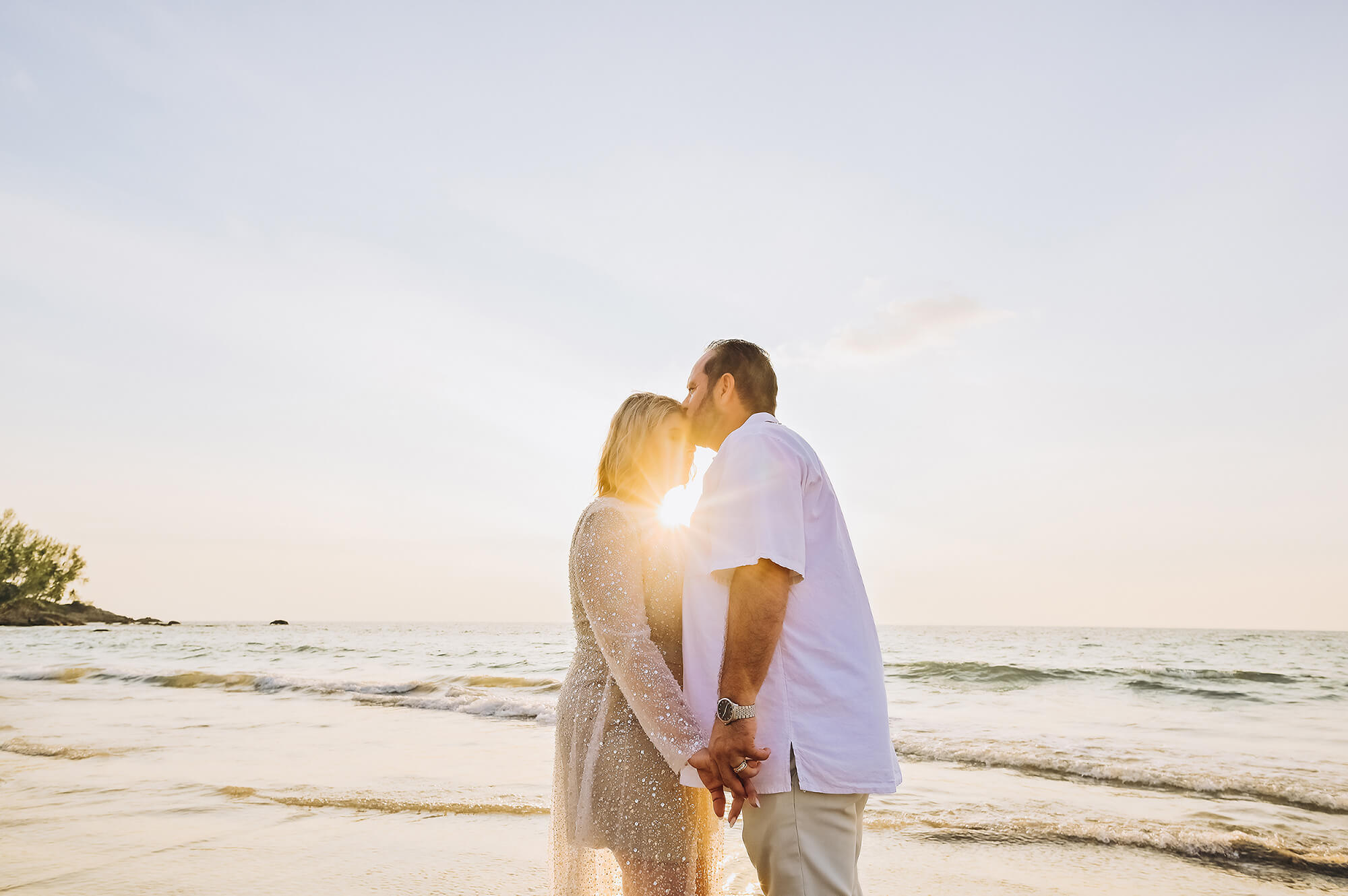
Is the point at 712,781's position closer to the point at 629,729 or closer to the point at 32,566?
the point at 629,729

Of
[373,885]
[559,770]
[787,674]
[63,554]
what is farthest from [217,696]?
[63,554]

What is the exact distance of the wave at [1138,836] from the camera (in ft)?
15.8

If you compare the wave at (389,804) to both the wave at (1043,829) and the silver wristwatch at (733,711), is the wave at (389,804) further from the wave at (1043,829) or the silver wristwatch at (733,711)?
the silver wristwatch at (733,711)

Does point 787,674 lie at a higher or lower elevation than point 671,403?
lower

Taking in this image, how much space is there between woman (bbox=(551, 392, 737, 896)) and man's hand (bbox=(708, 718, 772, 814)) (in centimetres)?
16

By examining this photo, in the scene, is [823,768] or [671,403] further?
[671,403]

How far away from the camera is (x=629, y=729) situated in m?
2.27

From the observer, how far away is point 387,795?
5926 millimetres

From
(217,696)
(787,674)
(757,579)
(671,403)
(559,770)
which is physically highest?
(671,403)

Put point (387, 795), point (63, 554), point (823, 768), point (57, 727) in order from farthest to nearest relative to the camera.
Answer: point (63, 554), point (57, 727), point (387, 795), point (823, 768)

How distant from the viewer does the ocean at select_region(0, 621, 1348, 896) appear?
4348 mm

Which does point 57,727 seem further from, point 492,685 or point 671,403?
point 671,403

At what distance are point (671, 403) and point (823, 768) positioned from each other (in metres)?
1.13

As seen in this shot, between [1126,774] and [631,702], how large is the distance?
684cm
